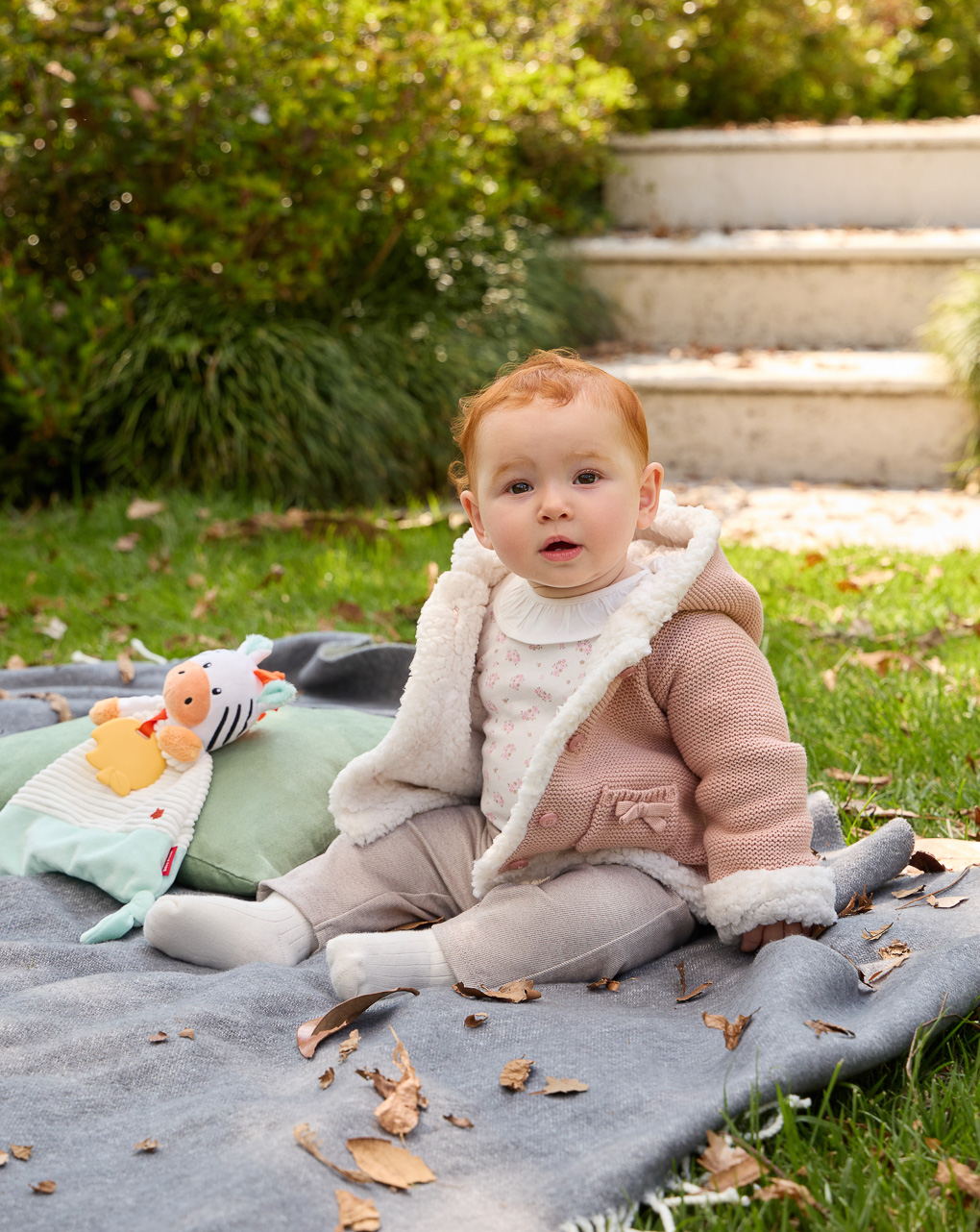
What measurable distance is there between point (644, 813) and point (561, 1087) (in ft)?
1.65

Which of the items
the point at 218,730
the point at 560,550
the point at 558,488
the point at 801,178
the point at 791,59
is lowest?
the point at 218,730

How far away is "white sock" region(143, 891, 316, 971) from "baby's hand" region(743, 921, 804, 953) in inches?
28.4

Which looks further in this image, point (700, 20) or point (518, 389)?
point (700, 20)

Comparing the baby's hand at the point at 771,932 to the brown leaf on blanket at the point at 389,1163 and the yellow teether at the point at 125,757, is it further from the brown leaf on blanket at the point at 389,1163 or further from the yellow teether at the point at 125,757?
the yellow teether at the point at 125,757

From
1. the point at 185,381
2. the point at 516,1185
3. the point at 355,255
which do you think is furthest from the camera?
the point at 355,255

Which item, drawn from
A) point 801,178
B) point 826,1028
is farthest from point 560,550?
point 801,178

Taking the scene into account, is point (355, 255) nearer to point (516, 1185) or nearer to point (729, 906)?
point (729, 906)

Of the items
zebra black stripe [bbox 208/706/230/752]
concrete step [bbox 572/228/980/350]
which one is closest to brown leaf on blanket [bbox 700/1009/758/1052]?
zebra black stripe [bbox 208/706/230/752]

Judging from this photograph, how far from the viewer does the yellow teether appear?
2.23 meters

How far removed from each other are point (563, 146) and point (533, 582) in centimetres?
532

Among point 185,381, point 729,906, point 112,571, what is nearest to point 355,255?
point 185,381

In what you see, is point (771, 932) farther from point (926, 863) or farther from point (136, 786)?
point (136, 786)

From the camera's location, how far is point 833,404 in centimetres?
581

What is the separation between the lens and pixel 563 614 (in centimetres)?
199
